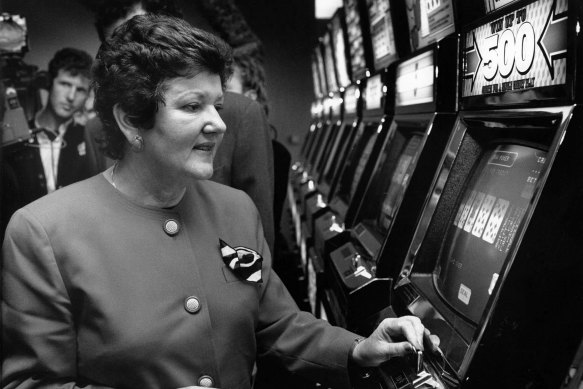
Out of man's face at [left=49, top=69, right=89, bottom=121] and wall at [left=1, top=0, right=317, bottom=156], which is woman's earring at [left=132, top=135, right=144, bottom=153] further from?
wall at [left=1, top=0, right=317, bottom=156]

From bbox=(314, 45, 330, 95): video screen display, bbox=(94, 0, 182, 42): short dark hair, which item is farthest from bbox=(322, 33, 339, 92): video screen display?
bbox=(94, 0, 182, 42): short dark hair

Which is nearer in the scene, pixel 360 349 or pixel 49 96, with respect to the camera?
pixel 360 349

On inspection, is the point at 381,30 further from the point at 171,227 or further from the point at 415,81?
the point at 171,227

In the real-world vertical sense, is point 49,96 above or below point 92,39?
below

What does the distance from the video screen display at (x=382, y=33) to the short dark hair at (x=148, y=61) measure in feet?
4.41

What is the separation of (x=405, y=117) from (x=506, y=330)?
1359 mm

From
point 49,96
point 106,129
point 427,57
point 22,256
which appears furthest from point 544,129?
point 49,96

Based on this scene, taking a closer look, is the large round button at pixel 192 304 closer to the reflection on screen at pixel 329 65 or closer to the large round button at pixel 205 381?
the large round button at pixel 205 381

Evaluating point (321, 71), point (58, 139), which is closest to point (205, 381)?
point (58, 139)

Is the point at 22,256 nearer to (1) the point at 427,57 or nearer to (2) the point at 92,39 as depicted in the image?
(1) the point at 427,57

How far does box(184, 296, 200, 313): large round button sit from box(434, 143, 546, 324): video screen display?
0.55 m

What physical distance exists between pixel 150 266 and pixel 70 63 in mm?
3129

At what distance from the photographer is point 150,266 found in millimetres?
1245

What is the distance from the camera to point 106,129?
1.35m
